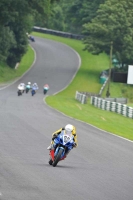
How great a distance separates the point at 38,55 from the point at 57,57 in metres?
2.67

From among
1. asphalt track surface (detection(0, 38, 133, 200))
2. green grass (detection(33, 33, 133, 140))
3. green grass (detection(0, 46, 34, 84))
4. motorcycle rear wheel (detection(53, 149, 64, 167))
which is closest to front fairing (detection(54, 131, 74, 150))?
motorcycle rear wheel (detection(53, 149, 64, 167))

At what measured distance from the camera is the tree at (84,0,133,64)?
259 ft

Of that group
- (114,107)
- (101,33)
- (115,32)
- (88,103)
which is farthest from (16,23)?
(114,107)

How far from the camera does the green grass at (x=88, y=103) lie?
35069mm

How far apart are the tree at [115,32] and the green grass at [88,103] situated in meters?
3.98

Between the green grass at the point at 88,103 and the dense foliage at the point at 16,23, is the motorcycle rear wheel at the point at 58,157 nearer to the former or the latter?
the green grass at the point at 88,103

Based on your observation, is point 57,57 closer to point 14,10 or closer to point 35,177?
point 14,10

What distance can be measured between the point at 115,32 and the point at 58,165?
64665 mm

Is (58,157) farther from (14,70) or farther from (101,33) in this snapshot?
(101,33)

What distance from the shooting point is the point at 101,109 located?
49219 mm

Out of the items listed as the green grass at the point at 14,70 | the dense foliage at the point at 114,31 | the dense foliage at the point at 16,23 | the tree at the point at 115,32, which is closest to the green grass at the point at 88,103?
the dense foliage at the point at 114,31

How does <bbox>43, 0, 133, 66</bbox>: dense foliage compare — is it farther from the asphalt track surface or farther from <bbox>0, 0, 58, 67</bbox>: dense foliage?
the asphalt track surface

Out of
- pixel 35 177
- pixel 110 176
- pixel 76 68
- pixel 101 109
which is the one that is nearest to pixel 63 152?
pixel 110 176

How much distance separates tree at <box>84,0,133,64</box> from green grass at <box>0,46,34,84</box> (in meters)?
8.49
